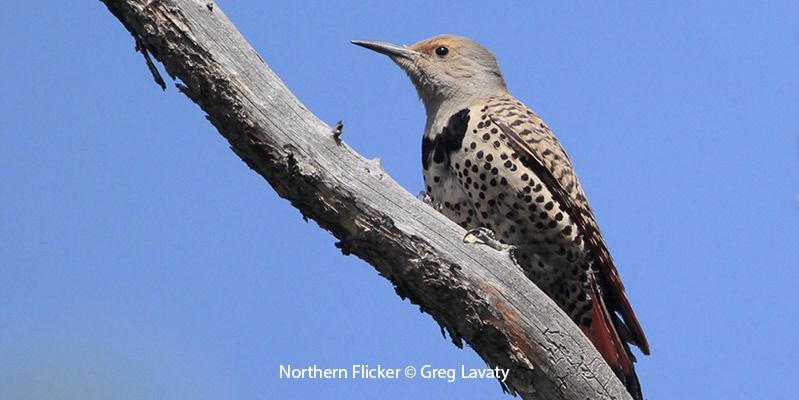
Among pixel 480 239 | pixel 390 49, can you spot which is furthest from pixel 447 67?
pixel 480 239

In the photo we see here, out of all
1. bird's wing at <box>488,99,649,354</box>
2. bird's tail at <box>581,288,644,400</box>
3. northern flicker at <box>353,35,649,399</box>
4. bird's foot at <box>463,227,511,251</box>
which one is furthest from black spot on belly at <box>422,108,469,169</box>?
bird's tail at <box>581,288,644,400</box>

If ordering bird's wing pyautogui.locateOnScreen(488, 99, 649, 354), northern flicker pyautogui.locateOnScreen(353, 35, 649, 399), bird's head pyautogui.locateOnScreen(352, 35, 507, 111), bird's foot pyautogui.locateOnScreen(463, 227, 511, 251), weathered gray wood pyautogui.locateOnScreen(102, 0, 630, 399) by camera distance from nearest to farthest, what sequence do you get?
weathered gray wood pyautogui.locateOnScreen(102, 0, 630, 399) < bird's foot pyautogui.locateOnScreen(463, 227, 511, 251) < northern flicker pyautogui.locateOnScreen(353, 35, 649, 399) < bird's wing pyautogui.locateOnScreen(488, 99, 649, 354) < bird's head pyautogui.locateOnScreen(352, 35, 507, 111)

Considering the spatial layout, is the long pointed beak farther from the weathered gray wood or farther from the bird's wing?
the weathered gray wood

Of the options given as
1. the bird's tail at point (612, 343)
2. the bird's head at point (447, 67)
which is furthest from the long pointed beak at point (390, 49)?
the bird's tail at point (612, 343)

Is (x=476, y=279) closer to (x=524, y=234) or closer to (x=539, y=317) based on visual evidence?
(x=539, y=317)

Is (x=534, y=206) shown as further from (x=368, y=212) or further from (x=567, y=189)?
(x=368, y=212)

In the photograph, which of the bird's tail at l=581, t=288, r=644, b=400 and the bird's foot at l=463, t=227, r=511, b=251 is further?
the bird's tail at l=581, t=288, r=644, b=400
